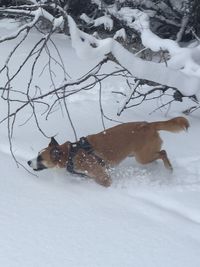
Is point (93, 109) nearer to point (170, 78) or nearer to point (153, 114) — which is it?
point (153, 114)

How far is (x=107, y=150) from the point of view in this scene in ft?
14.9

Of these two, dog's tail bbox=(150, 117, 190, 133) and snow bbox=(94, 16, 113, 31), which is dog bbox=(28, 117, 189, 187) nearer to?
dog's tail bbox=(150, 117, 190, 133)

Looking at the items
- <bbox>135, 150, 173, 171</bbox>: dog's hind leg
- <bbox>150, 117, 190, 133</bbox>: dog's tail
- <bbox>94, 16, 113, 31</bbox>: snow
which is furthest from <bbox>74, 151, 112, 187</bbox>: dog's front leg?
<bbox>94, 16, 113, 31</bbox>: snow

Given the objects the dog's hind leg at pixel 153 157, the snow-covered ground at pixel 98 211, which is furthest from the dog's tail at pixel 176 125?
the snow-covered ground at pixel 98 211

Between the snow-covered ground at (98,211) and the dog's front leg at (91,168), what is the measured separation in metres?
0.07

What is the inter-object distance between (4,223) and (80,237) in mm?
539

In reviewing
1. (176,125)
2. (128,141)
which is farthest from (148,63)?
(128,141)

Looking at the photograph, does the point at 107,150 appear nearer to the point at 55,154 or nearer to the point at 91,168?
the point at 91,168

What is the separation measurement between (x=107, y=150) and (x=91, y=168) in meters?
0.24

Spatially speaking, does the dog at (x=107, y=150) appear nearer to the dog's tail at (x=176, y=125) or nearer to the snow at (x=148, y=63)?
the dog's tail at (x=176, y=125)

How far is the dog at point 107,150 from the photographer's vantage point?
440 cm

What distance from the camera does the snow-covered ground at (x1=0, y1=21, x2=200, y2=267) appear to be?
331 centimetres

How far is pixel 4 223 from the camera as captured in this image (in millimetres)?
3584

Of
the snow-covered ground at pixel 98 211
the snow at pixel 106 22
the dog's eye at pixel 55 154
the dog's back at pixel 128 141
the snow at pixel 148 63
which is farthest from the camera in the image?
the snow at pixel 106 22
